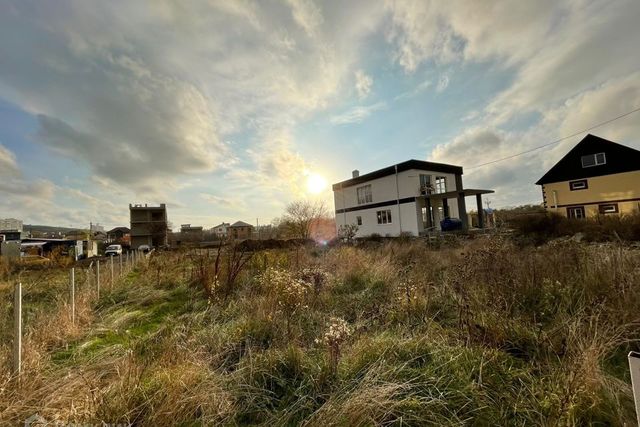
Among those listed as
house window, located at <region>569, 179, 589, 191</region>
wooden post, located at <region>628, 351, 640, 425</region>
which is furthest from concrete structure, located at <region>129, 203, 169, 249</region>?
wooden post, located at <region>628, 351, 640, 425</region>

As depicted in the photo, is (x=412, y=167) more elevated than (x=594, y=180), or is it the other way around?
(x=412, y=167)

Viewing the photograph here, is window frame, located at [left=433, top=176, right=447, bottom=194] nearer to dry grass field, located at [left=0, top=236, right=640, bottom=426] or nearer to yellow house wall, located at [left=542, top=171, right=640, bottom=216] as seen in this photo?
yellow house wall, located at [left=542, top=171, right=640, bottom=216]

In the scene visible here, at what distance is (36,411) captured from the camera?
211 centimetres

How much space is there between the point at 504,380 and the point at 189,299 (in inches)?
238

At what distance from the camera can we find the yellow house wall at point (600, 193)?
69.6 feet

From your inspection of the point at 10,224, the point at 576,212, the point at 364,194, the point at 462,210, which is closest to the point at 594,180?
the point at 576,212

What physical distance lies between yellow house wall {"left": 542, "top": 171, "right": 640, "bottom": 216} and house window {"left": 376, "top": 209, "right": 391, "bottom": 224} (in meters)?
12.2

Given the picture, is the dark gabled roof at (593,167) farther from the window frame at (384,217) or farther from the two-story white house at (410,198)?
the window frame at (384,217)

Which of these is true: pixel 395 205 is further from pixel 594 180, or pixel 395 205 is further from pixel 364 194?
pixel 594 180

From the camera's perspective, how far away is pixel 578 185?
24.1m

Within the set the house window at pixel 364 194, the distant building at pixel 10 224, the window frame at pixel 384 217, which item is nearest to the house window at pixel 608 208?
the window frame at pixel 384 217

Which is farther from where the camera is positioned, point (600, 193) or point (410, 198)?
point (410, 198)

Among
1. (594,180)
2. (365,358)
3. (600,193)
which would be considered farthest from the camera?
(594,180)

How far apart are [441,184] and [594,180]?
11334 millimetres
